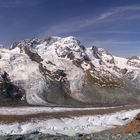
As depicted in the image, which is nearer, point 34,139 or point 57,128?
point 34,139

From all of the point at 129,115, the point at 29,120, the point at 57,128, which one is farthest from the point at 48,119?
the point at 129,115

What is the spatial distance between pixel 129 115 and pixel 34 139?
68.2 meters

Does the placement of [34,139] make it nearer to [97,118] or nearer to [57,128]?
[57,128]

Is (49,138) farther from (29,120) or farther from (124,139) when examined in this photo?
(29,120)

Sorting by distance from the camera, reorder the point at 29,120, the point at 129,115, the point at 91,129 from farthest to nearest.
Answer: the point at 129,115, the point at 29,120, the point at 91,129

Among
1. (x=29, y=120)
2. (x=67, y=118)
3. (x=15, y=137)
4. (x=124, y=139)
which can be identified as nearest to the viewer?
(x=124, y=139)

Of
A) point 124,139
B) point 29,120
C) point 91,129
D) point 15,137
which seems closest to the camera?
point 124,139

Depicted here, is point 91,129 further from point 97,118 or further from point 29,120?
point 97,118

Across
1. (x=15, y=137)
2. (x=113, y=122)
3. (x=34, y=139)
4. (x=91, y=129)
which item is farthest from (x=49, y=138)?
(x=113, y=122)

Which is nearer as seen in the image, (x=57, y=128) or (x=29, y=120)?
(x=57, y=128)

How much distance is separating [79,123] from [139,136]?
52.2m

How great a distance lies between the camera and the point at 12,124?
77062mm

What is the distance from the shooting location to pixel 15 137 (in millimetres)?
34000

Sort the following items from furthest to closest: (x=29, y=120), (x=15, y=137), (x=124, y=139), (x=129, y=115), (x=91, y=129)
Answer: (x=129, y=115), (x=29, y=120), (x=91, y=129), (x=15, y=137), (x=124, y=139)
